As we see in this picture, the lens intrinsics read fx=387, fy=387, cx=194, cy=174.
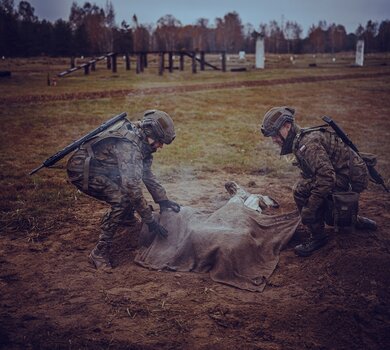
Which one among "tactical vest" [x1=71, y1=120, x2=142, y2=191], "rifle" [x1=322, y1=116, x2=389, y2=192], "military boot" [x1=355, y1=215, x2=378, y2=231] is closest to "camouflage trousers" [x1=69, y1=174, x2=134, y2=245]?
"tactical vest" [x1=71, y1=120, x2=142, y2=191]

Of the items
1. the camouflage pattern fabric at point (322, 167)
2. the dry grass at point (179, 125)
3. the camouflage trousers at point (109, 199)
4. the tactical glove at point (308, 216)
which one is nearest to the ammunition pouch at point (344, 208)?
the camouflage pattern fabric at point (322, 167)

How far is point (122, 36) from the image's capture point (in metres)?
53.5

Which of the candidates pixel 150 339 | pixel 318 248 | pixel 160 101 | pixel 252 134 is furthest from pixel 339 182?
pixel 160 101

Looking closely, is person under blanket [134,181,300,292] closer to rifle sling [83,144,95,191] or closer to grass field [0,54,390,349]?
rifle sling [83,144,95,191]

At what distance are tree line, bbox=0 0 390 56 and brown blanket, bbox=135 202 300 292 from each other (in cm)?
2091

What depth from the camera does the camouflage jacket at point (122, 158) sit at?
4.38m

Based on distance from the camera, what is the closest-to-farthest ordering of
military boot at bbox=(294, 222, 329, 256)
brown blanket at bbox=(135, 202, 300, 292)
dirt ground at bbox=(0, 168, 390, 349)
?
dirt ground at bbox=(0, 168, 390, 349) < brown blanket at bbox=(135, 202, 300, 292) < military boot at bbox=(294, 222, 329, 256)

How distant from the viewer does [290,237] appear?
16.2ft

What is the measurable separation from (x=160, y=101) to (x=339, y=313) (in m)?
13.3

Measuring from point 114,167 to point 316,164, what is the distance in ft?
7.87

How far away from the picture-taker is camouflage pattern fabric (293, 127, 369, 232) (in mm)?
4438

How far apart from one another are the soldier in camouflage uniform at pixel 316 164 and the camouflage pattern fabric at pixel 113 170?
5.26 feet

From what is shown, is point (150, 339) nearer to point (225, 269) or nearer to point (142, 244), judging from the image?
point (225, 269)

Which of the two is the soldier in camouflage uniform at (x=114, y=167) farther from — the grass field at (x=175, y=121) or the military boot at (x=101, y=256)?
the grass field at (x=175, y=121)
